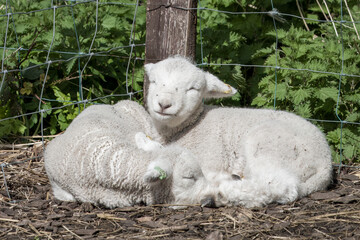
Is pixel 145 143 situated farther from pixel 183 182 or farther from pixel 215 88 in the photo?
pixel 215 88

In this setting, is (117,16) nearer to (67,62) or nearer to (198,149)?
(67,62)

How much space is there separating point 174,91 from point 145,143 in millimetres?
457

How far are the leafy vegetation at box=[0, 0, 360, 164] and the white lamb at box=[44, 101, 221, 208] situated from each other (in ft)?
3.15

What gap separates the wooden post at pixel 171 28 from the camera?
4766 mm

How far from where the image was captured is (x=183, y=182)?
396 centimetres

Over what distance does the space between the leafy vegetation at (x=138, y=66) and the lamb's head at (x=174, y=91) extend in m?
0.77

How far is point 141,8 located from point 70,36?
0.91 m

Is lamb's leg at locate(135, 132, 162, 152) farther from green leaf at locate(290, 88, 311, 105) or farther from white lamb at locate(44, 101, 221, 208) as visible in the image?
green leaf at locate(290, 88, 311, 105)

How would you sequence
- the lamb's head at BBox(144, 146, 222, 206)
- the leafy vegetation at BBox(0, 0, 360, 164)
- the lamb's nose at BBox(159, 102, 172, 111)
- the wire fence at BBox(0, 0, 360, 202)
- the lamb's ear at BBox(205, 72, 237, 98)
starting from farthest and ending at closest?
the wire fence at BBox(0, 0, 360, 202), the leafy vegetation at BBox(0, 0, 360, 164), the lamb's ear at BBox(205, 72, 237, 98), the lamb's nose at BBox(159, 102, 172, 111), the lamb's head at BBox(144, 146, 222, 206)

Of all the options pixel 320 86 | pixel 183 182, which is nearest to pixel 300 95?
pixel 320 86

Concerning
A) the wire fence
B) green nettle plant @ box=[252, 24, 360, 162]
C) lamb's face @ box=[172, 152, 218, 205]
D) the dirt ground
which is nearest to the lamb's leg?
lamb's face @ box=[172, 152, 218, 205]

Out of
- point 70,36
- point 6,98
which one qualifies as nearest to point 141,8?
point 70,36

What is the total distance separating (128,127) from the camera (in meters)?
4.66

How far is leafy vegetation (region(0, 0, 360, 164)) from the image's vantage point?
17.0ft
